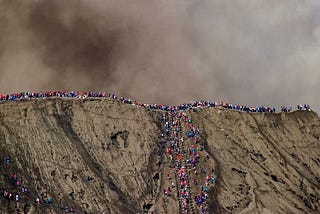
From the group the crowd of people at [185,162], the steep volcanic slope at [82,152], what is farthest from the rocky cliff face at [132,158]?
the crowd of people at [185,162]

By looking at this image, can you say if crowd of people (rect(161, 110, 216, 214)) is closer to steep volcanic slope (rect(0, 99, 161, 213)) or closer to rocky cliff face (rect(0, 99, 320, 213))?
rocky cliff face (rect(0, 99, 320, 213))

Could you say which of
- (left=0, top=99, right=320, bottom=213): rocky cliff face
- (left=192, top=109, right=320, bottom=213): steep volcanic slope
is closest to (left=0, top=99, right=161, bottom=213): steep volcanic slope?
(left=0, top=99, right=320, bottom=213): rocky cliff face

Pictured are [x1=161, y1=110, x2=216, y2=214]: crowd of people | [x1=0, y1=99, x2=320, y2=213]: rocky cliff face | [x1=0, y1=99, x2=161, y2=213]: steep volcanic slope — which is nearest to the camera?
[x1=0, y1=99, x2=161, y2=213]: steep volcanic slope

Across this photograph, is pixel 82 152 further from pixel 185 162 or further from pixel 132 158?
pixel 185 162

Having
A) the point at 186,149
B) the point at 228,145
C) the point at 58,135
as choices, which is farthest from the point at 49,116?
the point at 228,145

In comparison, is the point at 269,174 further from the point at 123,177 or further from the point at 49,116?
the point at 49,116

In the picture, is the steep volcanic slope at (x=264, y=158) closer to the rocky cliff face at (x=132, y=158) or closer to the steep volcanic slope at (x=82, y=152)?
the rocky cliff face at (x=132, y=158)

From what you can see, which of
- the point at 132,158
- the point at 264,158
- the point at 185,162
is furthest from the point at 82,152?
the point at 264,158
